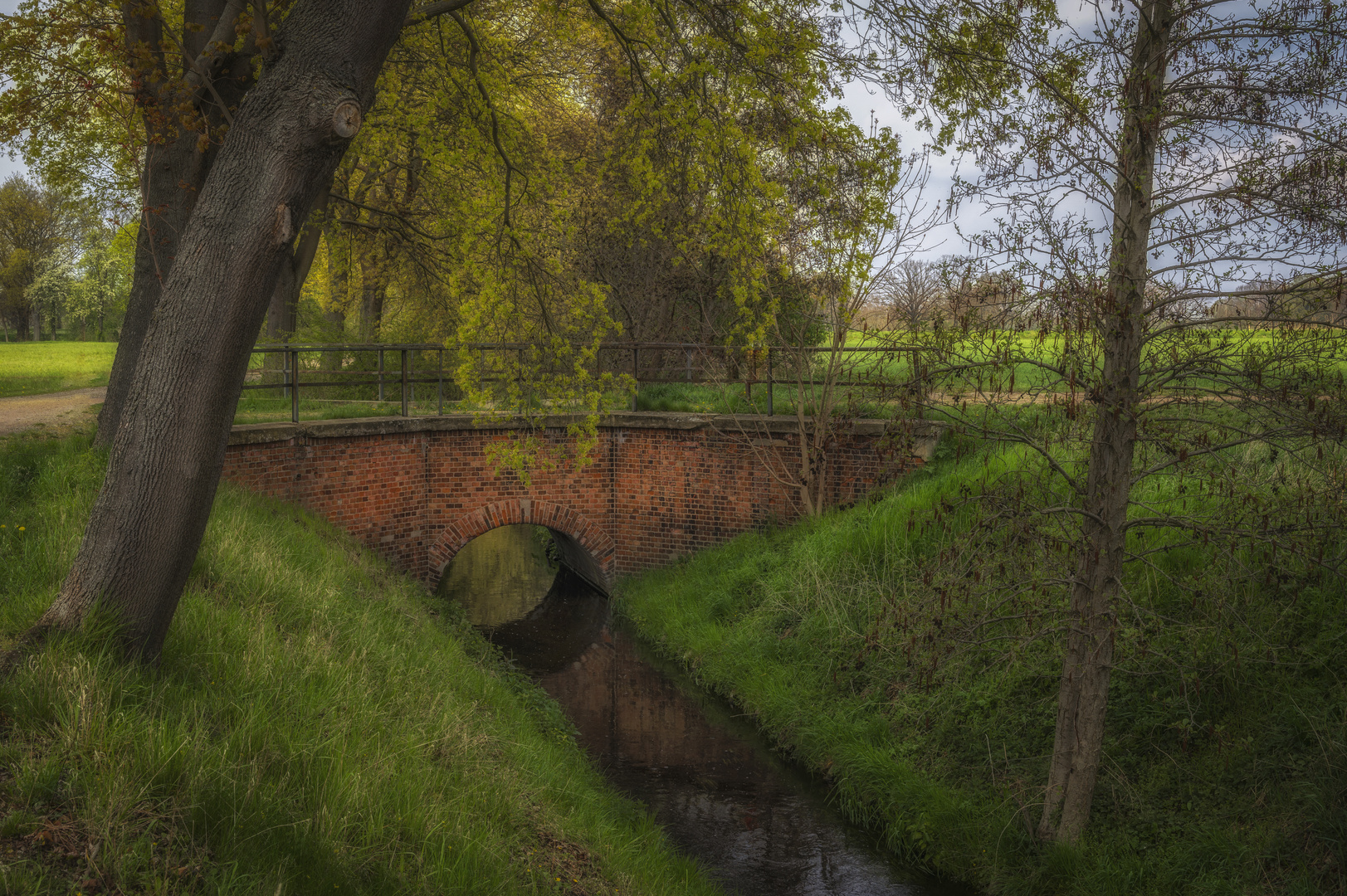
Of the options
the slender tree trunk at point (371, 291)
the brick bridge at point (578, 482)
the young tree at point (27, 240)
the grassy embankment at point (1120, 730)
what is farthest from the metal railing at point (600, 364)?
the young tree at point (27, 240)

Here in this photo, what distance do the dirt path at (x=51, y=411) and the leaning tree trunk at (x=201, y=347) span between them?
6.93 m

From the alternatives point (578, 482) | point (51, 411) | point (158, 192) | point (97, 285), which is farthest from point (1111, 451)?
point (97, 285)

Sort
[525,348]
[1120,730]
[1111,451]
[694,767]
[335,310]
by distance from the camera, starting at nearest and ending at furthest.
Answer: [1111,451]
[1120,730]
[694,767]
[525,348]
[335,310]

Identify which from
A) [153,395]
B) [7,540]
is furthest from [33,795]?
[7,540]

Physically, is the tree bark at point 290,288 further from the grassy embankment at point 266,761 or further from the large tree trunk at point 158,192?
the grassy embankment at point 266,761

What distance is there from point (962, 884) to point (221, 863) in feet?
18.4

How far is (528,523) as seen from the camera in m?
14.2

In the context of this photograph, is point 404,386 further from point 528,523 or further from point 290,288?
point 290,288

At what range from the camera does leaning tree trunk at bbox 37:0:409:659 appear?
403 centimetres

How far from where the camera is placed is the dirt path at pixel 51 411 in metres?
10.7

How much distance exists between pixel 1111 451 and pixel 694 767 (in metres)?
5.17

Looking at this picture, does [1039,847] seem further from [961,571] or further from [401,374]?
[401,374]

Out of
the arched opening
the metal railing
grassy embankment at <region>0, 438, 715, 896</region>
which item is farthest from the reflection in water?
grassy embankment at <region>0, 438, 715, 896</region>

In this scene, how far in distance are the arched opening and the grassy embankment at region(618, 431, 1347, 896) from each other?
345cm
